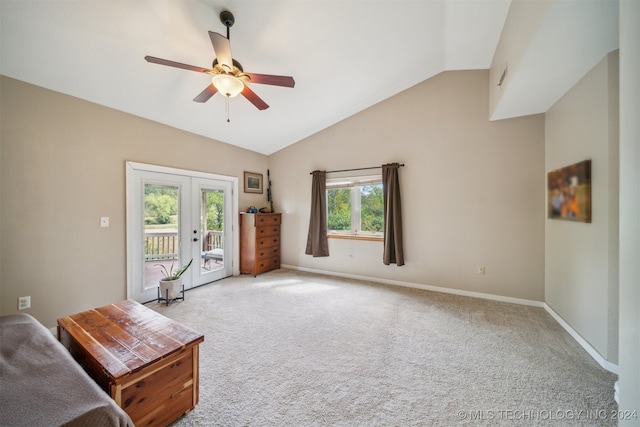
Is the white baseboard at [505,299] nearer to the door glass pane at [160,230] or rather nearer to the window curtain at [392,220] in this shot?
the window curtain at [392,220]

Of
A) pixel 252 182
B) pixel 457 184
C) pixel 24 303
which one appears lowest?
pixel 24 303

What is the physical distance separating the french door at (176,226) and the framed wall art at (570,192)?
15.1 feet

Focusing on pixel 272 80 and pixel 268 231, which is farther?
pixel 268 231

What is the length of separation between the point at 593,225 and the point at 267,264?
4418mm

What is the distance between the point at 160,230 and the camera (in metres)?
3.37

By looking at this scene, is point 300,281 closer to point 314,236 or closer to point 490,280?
point 314,236

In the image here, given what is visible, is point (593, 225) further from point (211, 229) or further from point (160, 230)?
point (160, 230)

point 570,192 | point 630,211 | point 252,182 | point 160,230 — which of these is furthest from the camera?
point 252,182

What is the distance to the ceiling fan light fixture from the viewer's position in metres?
1.91

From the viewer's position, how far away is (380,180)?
A: 404cm

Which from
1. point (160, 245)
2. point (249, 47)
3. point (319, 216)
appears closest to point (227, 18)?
point (249, 47)

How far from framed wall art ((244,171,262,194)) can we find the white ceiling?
131 cm

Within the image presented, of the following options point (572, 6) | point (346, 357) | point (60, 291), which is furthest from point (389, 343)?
point (60, 291)

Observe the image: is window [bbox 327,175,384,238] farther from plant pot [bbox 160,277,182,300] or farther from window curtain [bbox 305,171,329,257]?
plant pot [bbox 160,277,182,300]
